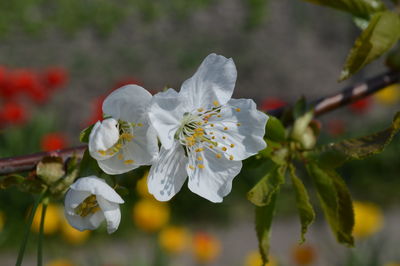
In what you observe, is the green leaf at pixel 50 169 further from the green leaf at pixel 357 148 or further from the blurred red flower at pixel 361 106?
the blurred red flower at pixel 361 106

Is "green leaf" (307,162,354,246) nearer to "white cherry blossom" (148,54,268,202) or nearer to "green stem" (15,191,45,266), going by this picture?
"white cherry blossom" (148,54,268,202)

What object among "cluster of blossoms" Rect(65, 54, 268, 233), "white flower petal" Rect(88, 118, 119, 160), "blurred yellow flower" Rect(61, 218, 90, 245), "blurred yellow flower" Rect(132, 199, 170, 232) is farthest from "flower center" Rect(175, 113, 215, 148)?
"blurred yellow flower" Rect(61, 218, 90, 245)

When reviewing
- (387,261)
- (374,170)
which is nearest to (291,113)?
(387,261)

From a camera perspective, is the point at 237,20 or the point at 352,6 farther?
the point at 237,20

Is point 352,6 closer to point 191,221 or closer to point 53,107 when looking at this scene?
point 191,221

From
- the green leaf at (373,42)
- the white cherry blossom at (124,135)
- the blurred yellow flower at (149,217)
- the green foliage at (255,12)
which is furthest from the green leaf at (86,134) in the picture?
the green foliage at (255,12)

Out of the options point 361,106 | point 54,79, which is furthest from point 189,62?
point 361,106

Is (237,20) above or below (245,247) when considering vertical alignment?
above
